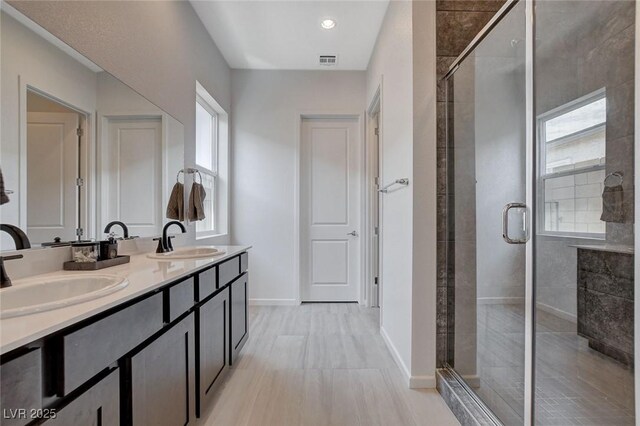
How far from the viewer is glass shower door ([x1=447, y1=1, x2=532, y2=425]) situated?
148 centimetres

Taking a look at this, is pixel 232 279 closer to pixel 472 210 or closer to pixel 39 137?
pixel 39 137

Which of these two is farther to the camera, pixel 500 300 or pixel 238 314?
pixel 238 314

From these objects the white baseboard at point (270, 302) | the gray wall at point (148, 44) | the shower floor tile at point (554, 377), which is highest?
the gray wall at point (148, 44)

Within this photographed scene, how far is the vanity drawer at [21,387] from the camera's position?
1.93ft

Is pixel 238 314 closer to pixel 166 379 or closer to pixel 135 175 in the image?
pixel 166 379

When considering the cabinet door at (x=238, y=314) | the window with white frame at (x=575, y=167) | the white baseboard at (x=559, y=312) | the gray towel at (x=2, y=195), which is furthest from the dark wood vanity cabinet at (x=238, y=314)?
the window with white frame at (x=575, y=167)

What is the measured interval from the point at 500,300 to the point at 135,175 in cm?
226

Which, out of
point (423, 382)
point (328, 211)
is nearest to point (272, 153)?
point (328, 211)

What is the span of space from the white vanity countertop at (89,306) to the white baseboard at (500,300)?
1594 mm

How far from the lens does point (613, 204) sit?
145 centimetres

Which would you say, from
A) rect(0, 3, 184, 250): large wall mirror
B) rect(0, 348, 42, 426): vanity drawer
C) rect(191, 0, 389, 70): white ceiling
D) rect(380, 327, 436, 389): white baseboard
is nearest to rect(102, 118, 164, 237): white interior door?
rect(0, 3, 184, 250): large wall mirror

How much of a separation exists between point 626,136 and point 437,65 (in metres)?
1.03

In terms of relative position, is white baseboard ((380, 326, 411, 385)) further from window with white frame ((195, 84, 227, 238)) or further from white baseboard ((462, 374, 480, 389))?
window with white frame ((195, 84, 227, 238))

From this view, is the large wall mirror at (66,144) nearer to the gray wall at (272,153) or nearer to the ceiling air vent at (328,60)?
the gray wall at (272,153)
